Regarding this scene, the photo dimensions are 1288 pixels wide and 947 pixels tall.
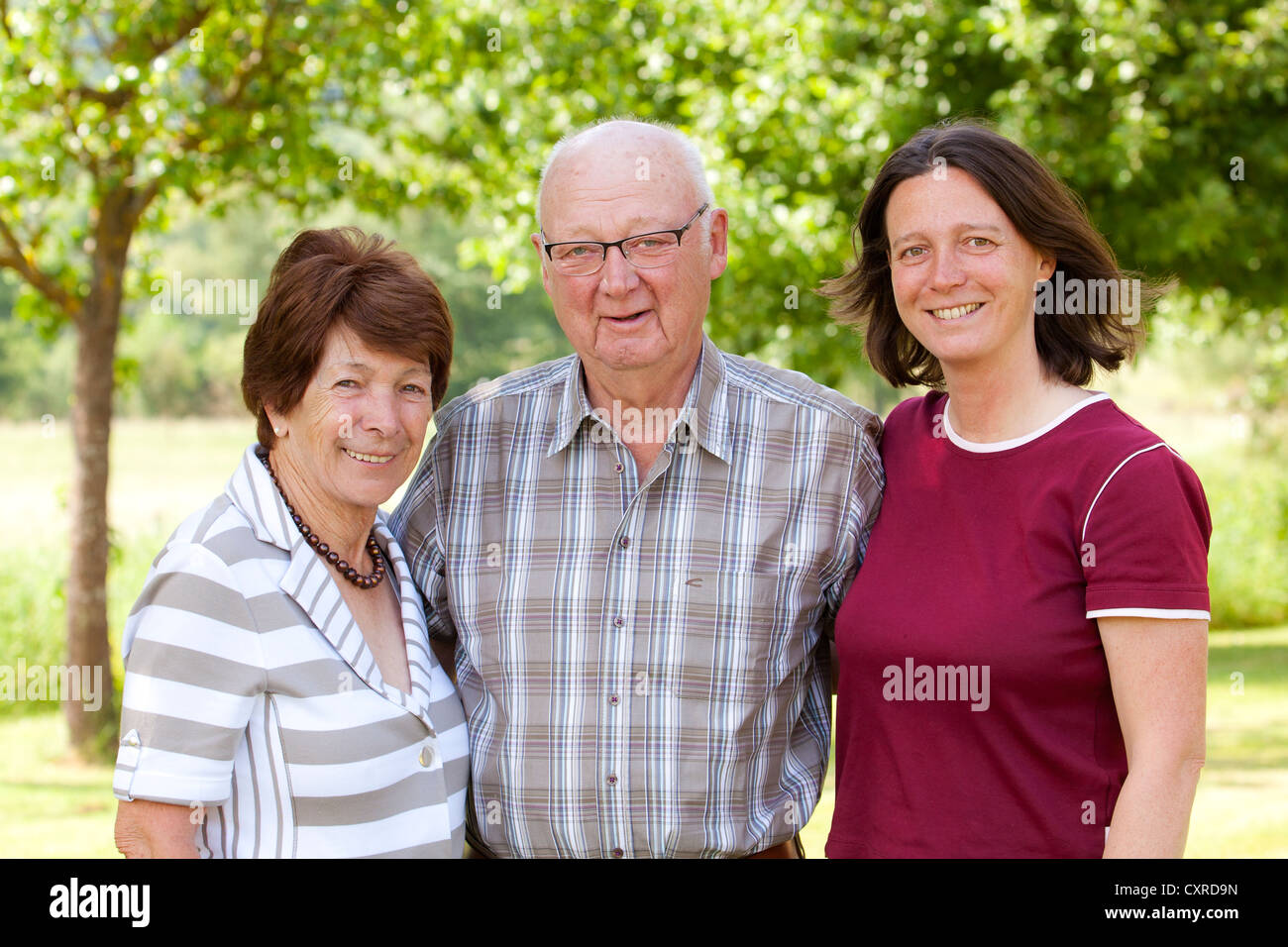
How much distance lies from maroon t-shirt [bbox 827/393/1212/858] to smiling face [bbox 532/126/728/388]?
0.73m

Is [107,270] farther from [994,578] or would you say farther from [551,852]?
[994,578]

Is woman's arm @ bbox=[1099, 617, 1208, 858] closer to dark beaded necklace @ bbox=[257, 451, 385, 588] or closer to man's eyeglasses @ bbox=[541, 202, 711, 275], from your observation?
man's eyeglasses @ bbox=[541, 202, 711, 275]

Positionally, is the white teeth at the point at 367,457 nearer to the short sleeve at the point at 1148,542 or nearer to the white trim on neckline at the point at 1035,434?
the white trim on neckline at the point at 1035,434

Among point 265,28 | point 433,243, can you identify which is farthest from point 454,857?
point 433,243

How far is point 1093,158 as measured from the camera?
7348 millimetres

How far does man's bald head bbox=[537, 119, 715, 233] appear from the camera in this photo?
277cm

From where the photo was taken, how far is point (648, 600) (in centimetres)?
270

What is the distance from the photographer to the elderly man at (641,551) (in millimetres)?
2643

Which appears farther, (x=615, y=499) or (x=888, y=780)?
(x=615, y=499)

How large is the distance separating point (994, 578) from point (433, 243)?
2384cm

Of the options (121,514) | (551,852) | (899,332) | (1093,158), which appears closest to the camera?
(551,852)

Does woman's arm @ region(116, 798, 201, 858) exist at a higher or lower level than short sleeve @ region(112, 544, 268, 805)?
lower

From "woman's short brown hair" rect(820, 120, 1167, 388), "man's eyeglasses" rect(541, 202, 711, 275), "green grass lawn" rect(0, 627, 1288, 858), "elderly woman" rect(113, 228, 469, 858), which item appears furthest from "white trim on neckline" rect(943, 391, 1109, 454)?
"green grass lawn" rect(0, 627, 1288, 858)

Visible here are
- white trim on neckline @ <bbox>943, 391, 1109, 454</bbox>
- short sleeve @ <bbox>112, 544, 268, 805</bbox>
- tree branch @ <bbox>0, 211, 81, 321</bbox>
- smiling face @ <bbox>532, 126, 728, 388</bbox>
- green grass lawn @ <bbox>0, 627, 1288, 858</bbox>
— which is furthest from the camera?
tree branch @ <bbox>0, 211, 81, 321</bbox>
